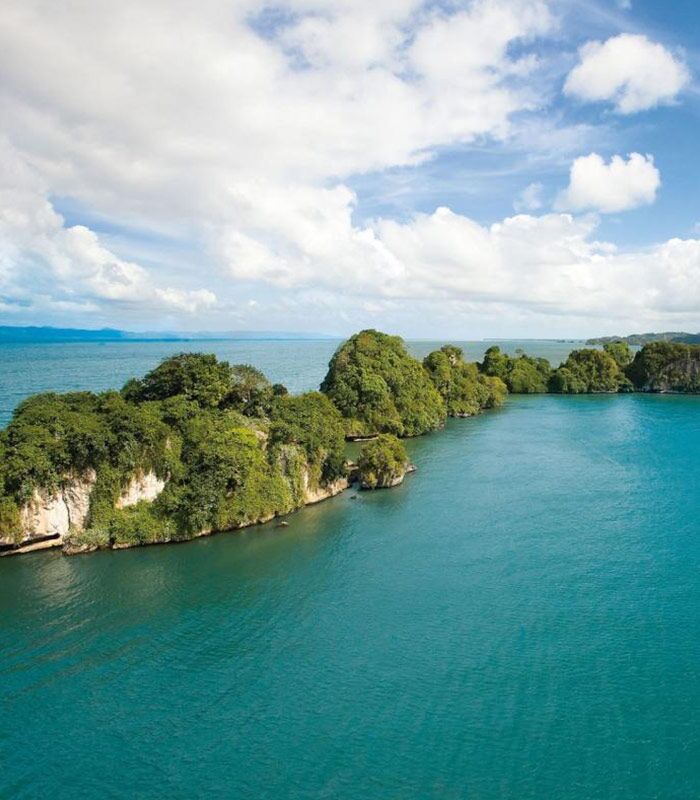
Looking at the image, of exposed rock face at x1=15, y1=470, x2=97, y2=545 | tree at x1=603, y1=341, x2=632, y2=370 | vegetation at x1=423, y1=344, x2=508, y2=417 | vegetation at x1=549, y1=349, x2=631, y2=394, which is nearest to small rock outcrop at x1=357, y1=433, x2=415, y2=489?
exposed rock face at x1=15, y1=470, x2=97, y2=545

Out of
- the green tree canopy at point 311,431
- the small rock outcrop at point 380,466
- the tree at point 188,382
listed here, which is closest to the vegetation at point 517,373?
the small rock outcrop at point 380,466

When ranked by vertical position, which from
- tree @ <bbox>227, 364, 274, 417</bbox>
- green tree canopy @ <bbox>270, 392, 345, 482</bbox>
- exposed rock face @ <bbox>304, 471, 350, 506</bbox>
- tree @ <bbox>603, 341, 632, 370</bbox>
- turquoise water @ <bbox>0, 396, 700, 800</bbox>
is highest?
tree @ <bbox>603, 341, 632, 370</bbox>

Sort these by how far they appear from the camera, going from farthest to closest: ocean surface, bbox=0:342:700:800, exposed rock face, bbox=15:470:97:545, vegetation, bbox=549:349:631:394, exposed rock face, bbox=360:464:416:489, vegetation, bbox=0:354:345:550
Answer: vegetation, bbox=549:349:631:394 < exposed rock face, bbox=360:464:416:489 < vegetation, bbox=0:354:345:550 < exposed rock face, bbox=15:470:97:545 < ocean surface, bbox=0:342:700:800

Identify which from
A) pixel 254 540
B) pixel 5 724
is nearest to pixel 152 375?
pixel 254 540

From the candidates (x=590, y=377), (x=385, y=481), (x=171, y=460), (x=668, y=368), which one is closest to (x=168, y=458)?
(x=171, y=460)

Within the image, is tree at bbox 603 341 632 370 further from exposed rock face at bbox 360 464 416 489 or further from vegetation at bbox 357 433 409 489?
exposed rock face at bbox 360 464 416 489

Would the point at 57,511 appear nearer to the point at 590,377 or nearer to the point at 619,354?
the point at 590,377

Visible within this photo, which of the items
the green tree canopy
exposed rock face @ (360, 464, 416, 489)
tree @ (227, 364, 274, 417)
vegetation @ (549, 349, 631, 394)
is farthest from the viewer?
vegetation @ (549, 349, 631, 394)
